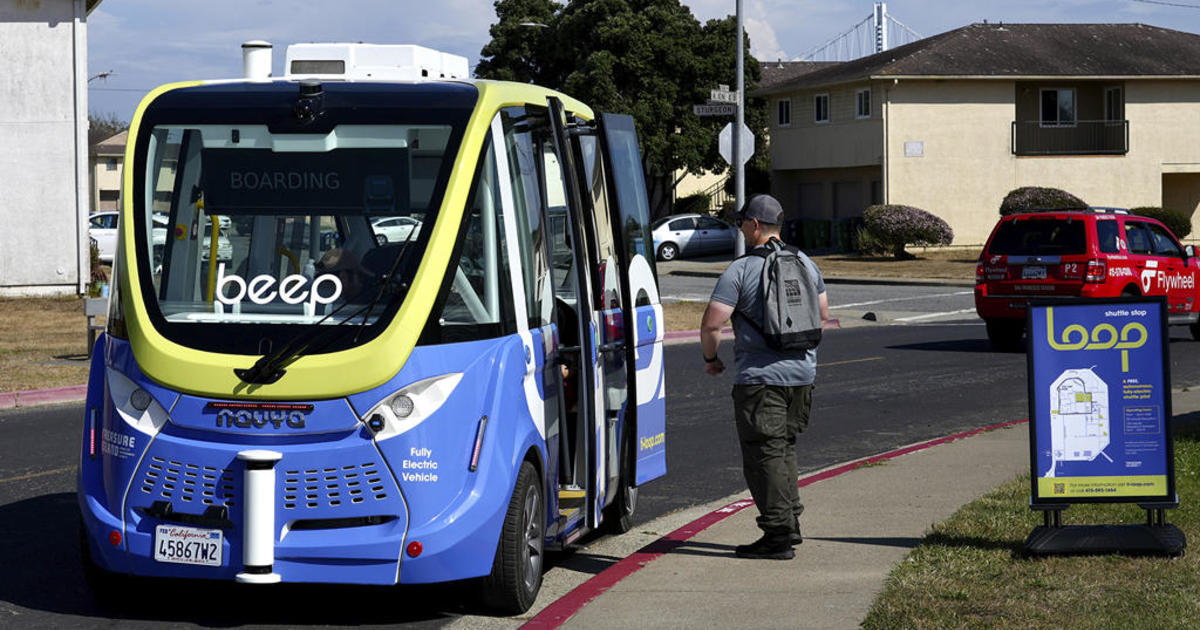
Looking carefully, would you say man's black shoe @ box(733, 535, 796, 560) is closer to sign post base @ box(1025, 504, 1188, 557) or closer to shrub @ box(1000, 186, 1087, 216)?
sign post base @ box(1025, 504, 1188, 557)

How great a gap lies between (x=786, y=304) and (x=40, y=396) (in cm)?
1081

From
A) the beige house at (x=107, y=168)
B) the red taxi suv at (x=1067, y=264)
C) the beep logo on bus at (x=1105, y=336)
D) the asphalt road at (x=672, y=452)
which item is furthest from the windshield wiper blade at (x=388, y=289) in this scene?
the beige house at (x=107, y=168)

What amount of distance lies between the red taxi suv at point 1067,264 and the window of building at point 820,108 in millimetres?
32565

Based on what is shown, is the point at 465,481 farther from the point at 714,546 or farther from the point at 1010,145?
the point at 1010,145

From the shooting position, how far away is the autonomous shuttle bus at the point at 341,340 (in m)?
6.51

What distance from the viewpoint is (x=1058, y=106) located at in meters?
52.3

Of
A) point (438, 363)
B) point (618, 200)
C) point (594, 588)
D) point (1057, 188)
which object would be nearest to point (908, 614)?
point (594, 588)

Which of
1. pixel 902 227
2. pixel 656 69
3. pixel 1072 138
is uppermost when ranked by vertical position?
pixel 656 69

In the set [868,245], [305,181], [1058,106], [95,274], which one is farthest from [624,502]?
[1058,106]

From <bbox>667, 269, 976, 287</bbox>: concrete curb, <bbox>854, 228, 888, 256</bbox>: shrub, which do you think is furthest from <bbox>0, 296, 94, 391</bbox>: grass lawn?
<bbox>854, 228, 888, 256</bbox>: shrub

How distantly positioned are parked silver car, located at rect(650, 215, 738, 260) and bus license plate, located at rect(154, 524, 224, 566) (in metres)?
43.3

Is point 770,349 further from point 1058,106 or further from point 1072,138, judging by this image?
point 1058,106

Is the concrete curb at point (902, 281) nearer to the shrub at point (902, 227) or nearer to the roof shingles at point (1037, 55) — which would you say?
the shrub at point (902, 227)

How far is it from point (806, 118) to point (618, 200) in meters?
47.8
